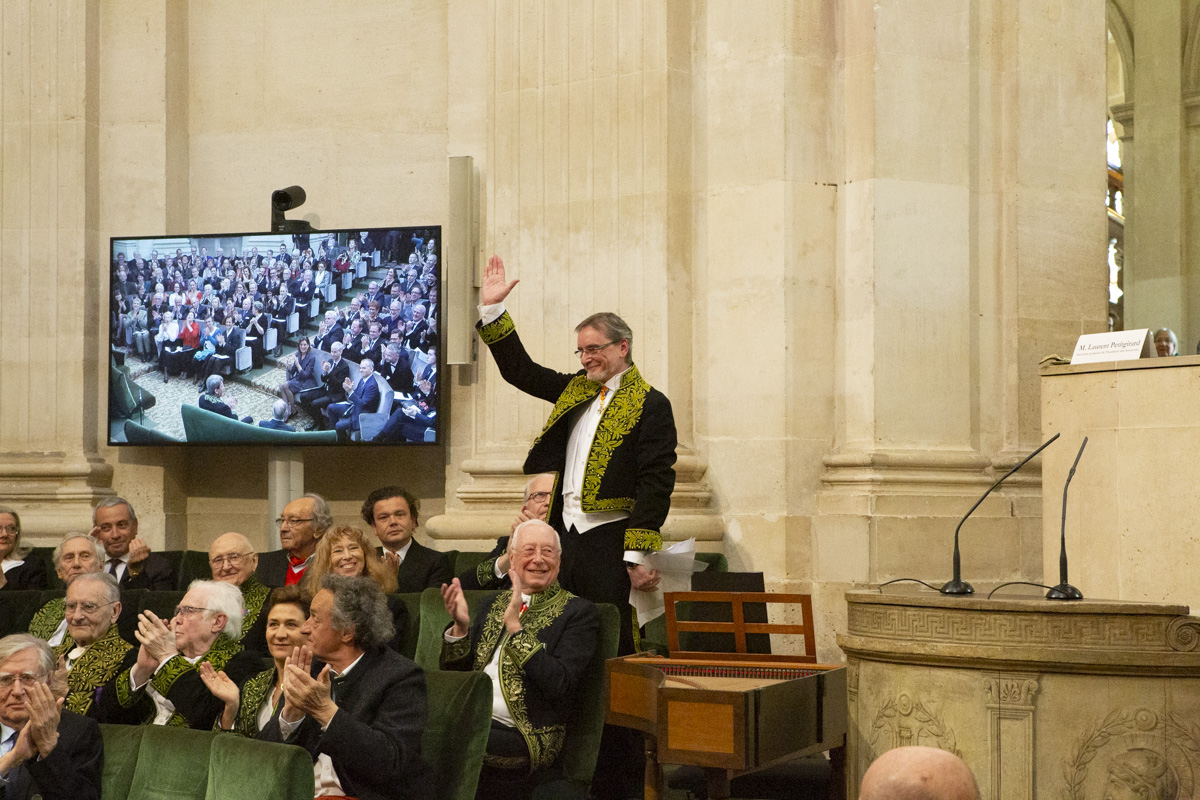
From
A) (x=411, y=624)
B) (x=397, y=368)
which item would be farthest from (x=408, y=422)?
(x=411, y=624)

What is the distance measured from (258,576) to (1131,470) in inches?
141

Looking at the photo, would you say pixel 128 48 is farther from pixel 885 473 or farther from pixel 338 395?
pixel 885 473

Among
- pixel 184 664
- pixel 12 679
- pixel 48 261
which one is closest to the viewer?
pixel 12 679

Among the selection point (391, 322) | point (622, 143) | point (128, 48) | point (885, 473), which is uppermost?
point (128, 48)

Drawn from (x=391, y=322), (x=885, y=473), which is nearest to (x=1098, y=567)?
(x=885, y=473)

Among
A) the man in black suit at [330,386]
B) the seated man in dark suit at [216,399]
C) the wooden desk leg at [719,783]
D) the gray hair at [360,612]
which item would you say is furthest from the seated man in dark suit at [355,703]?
the seated man in dark suit at [216,399]

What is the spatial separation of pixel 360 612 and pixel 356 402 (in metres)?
3.82

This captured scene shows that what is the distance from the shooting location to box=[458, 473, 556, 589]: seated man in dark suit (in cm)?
581

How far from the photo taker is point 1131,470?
5.80 m

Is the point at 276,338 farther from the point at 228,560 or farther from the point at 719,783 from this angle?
the point at 719,783

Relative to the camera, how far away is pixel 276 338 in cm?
800

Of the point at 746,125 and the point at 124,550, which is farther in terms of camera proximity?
the point at 746,125

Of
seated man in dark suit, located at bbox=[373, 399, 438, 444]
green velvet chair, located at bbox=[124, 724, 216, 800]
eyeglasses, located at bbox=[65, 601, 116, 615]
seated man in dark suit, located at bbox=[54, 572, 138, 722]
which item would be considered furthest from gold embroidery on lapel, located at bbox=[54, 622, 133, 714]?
seated man in dark suit, located at bbox=[373, 399, 438, 444]

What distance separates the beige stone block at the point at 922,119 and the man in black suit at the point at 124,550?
3.68m
